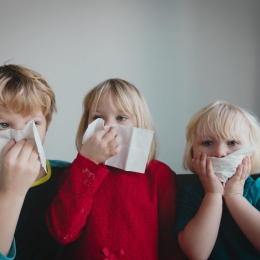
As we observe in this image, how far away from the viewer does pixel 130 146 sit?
784 millimetres

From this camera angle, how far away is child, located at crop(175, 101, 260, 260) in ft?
2.37

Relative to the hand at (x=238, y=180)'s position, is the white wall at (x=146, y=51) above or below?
above

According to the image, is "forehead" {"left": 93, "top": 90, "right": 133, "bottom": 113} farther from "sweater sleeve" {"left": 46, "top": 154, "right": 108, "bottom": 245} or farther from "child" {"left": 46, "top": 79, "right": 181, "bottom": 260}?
"sweater sleeve" {"left": 46, "top": 154, "right": 108, "bottom": 245}

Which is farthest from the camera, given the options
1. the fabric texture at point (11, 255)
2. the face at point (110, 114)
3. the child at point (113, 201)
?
the face at point (110, 114)

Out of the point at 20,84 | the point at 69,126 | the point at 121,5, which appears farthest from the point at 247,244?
the point at 121,5

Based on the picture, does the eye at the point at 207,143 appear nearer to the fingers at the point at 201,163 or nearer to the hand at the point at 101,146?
the fingers at the point at 201,163

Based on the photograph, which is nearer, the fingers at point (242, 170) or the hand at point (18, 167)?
the hand at point (18, 167)

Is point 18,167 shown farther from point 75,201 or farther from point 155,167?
point 155,167

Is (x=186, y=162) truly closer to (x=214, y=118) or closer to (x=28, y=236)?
(x=214, y=118)

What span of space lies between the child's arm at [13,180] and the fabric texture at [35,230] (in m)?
0.13

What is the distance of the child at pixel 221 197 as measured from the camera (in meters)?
0.72

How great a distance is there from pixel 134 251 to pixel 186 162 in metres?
0.32

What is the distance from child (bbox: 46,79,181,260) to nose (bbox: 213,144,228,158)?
6.2 inches

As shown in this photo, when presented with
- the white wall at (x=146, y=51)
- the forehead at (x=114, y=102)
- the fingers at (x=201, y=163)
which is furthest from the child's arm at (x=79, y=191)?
the white wall at (x=146, y=51)
